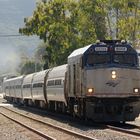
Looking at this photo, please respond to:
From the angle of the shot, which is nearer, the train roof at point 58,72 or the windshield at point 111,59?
the windshield at point 111,59

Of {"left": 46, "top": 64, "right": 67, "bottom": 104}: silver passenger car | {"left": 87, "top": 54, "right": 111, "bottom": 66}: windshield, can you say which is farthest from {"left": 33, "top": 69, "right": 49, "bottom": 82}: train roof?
{"left": 87, "top": 54, "right": 111, "bottom": 66}: windshield

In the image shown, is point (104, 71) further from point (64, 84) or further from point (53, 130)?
point (64, 84)

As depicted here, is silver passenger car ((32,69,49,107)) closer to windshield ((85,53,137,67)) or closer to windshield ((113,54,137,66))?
windshield ((85,53,137,67))

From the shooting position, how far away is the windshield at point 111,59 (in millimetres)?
22375

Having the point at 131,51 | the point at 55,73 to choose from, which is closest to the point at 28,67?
the point at 55,73

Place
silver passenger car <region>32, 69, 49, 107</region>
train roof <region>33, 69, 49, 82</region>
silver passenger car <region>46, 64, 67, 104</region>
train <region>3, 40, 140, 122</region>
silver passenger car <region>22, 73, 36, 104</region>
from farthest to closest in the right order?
silver passenger car <region>22, 73, 36, 104</region>
train roof <region>33, 69, 49, 82</region>
silver passenger car <region>32, 69, 49, 107</region>
silver passenger car <region>46, 64, 67, 104</region>
train <region>3, 40, 140, 122</region>

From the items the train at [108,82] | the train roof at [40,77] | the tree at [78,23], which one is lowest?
the train at [108,82]

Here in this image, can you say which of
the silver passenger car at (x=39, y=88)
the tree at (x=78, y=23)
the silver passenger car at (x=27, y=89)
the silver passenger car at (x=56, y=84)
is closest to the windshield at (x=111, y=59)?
the silver passenger car at (x=56, y=84)

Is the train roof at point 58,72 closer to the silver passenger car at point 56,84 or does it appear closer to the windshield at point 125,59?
the silver passenger car at point 56,84

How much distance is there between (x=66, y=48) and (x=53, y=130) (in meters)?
31.5

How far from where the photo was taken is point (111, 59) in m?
22.4

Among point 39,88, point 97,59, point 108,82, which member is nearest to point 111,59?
point 97,59

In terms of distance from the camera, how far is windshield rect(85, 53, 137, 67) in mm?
22375

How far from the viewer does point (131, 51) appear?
22.6m
